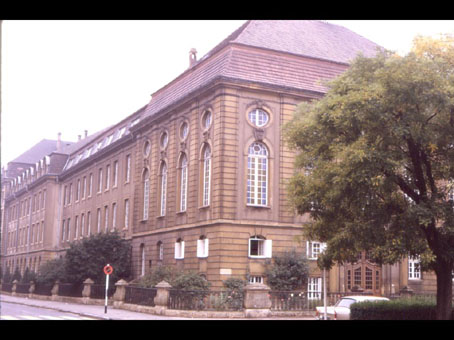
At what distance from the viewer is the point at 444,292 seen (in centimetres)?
2088

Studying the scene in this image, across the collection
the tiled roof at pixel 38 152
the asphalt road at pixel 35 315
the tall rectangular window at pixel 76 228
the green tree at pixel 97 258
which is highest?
the tiled roof at pixel 38 152

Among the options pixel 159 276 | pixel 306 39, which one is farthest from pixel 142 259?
pixel 306 39

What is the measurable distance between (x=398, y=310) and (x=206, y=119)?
21.3m

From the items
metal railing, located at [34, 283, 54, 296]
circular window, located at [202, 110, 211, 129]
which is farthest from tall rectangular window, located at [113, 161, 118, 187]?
circular window, located at [202, 110, 211, 129]

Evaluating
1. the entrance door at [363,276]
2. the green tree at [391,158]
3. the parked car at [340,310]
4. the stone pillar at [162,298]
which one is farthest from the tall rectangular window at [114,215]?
the green tree at [391,158]

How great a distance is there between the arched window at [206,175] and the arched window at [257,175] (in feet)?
8.53

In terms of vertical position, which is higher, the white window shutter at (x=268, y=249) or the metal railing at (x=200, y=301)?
the white window shutter at (x=268, y=249)

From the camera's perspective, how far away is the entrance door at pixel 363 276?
129 ft

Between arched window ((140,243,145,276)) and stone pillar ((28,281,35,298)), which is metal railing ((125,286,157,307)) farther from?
stone pillar ((28,281,35,298))

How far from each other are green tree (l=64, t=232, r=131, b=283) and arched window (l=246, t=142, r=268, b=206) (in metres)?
14.3

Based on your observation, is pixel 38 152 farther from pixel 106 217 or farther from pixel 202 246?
pixel 202 246

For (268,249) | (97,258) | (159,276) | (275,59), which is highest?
(275,59)

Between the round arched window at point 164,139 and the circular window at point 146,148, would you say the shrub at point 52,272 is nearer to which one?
the circular window at point 146,148
